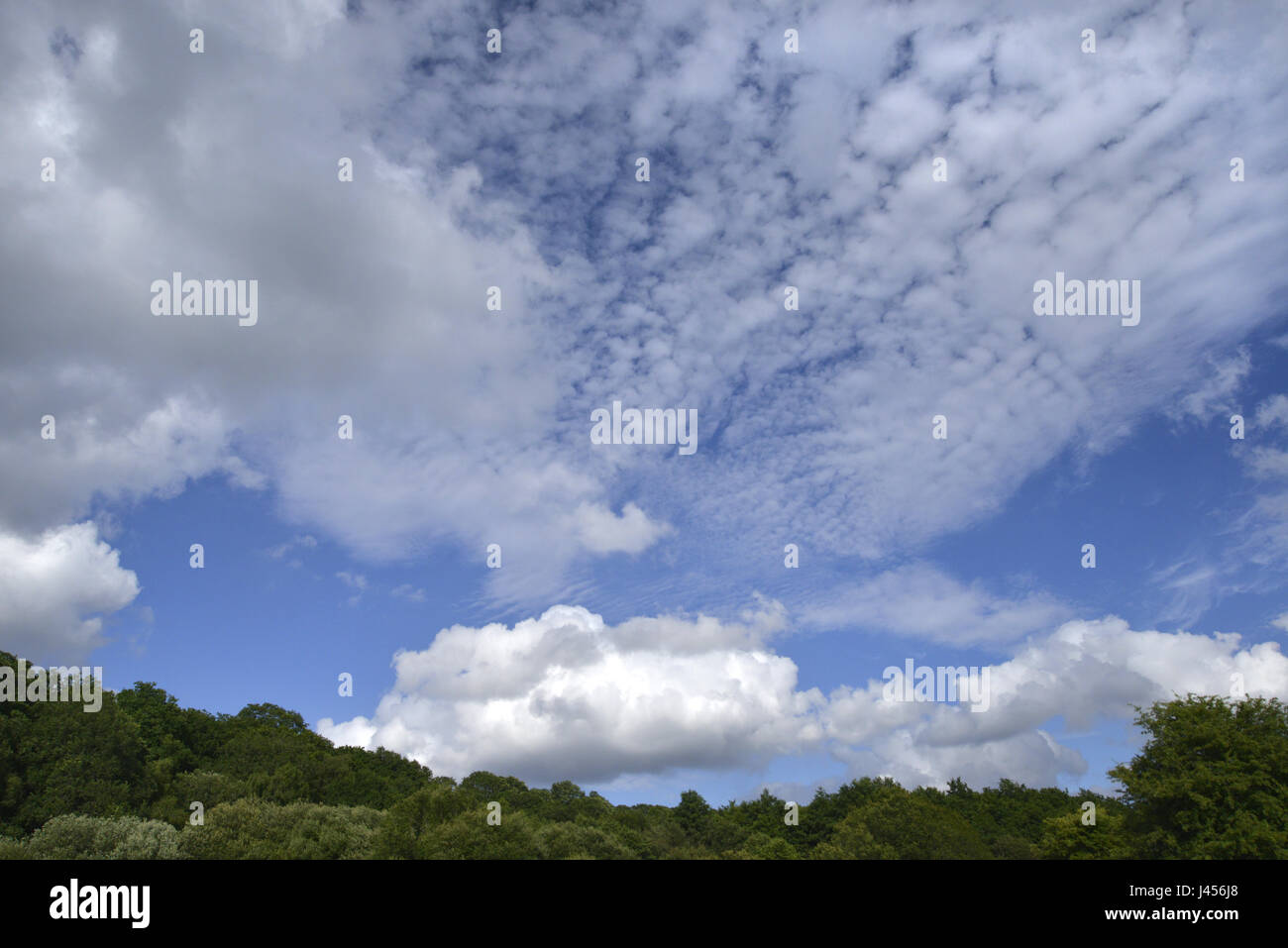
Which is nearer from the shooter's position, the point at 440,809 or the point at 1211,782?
the point at 1211,782

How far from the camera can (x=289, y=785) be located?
334 feet

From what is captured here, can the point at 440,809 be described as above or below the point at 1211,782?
below
